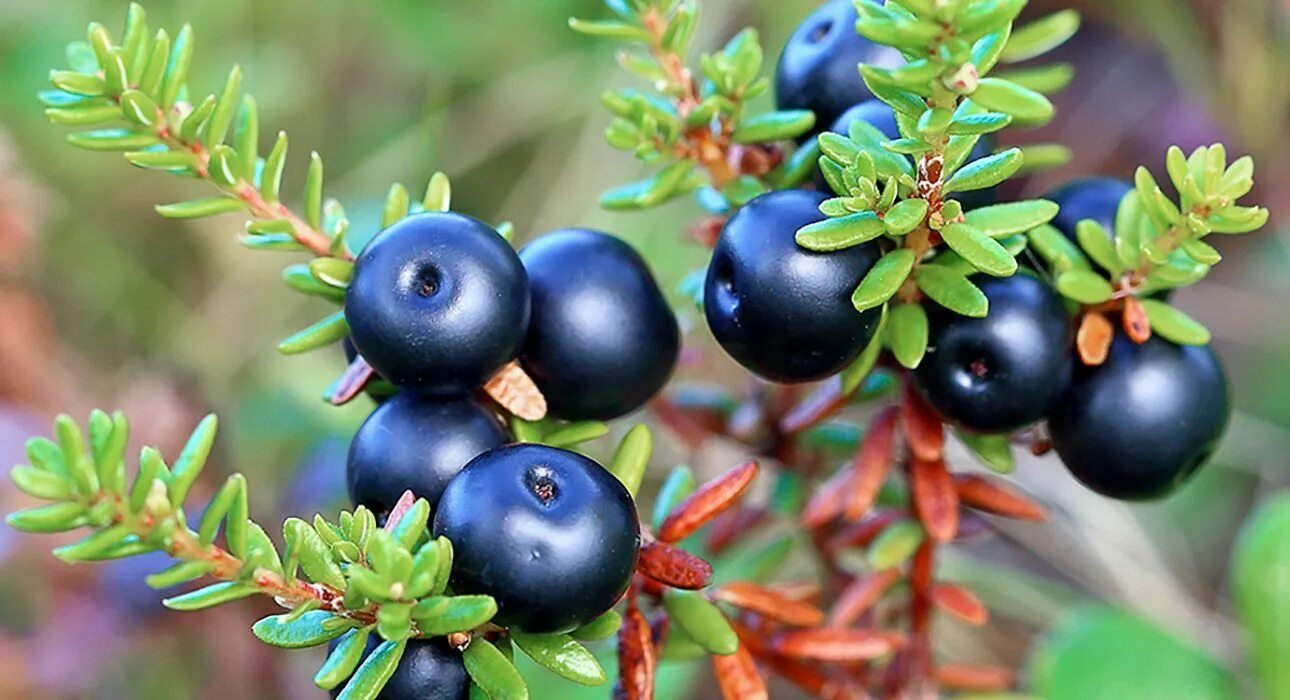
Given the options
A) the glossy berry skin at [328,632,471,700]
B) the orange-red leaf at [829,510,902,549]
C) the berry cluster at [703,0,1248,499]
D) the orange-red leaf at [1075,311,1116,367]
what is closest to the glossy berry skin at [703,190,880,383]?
the berry cluster at [703,0,1248,499]

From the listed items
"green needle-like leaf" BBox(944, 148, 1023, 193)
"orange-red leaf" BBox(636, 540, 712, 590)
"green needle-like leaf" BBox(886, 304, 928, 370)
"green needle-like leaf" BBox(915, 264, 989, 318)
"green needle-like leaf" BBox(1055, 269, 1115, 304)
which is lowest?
"orange-red leaf" BBox(636, 540, 712, 590)

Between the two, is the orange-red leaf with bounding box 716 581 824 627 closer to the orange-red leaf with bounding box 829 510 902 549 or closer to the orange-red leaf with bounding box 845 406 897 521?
the orange-red leaf with bounding box 845 406 897 521

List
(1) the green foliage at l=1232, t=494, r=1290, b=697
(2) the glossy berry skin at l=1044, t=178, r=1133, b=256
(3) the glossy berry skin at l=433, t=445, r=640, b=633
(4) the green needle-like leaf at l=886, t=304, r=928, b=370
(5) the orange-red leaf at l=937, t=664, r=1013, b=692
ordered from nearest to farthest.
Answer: (3) the glossy berry skin at l=433, t=445, r=640, b=633
(4) the green needle-like leaf at l=886, t=304, r=928, b=370
(2) the glossy berry skin at l=1044, t=178, r=1133, b=256
(5) the orange-red leaf at l=937, t=664, r=1013, b=692
(1) the green foliage at l=1232, t=494, r=1290, b=697

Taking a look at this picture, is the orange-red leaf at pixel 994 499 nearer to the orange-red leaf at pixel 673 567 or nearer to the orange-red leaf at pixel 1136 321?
the orange-red leaf at pixel 1136 321

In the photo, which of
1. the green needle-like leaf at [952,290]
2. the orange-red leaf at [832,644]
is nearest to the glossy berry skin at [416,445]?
the green needle-like leaf at [952,290]

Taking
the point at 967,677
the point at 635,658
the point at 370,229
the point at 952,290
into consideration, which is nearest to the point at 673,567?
the point at 635,658

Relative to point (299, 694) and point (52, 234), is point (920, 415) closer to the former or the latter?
point (299, 694)

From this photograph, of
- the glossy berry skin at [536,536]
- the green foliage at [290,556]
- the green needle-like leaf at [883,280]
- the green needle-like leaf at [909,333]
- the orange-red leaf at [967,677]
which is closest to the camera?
the green foliage at [290,556]
